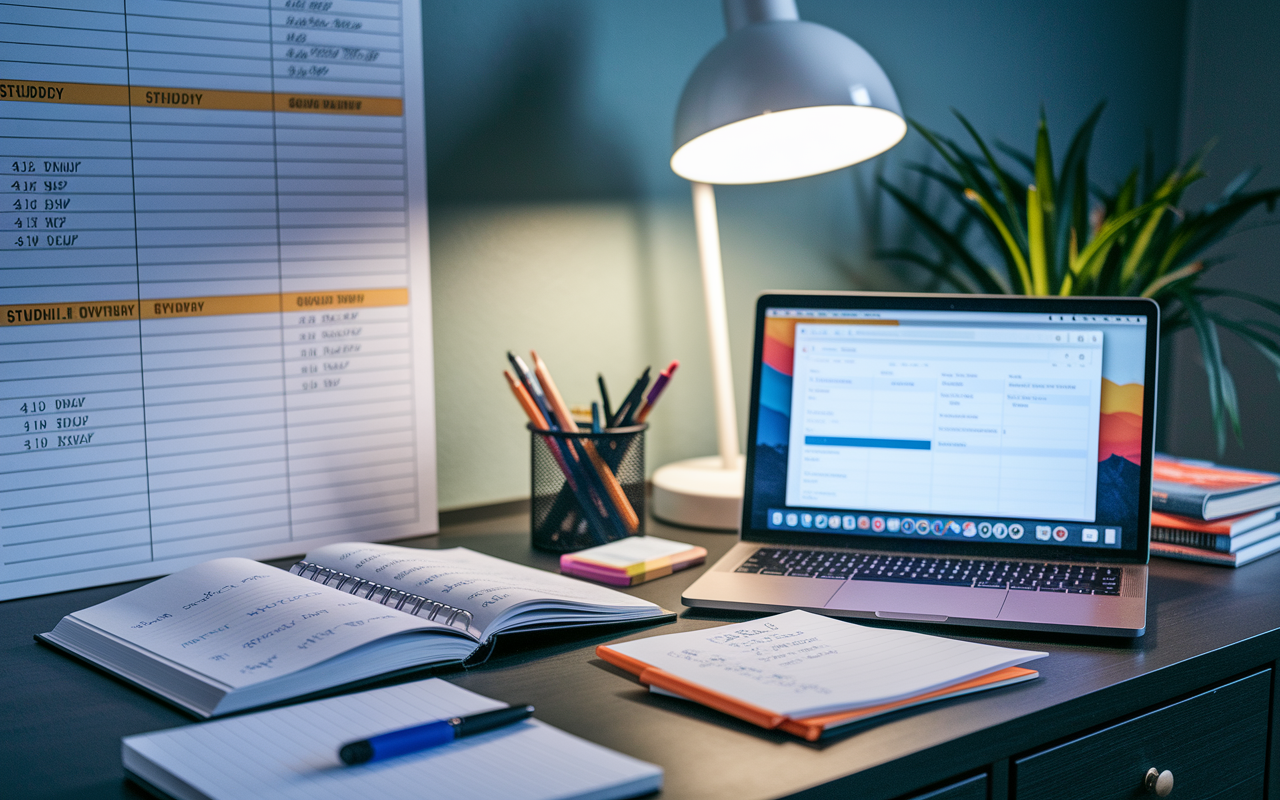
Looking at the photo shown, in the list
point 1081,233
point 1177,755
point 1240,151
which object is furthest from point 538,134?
point 1240,151

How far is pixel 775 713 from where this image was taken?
24.0 inches

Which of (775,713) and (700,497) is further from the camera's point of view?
(700,497)

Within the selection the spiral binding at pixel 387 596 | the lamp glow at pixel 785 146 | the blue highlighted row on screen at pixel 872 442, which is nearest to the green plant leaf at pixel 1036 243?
the lamp glow at pixel 785 146

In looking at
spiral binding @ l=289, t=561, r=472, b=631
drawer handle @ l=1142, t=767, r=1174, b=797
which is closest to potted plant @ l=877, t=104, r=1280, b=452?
drawer handle @ l=1142, t=767, r=1174, b=797

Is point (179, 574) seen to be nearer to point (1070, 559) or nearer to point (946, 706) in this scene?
point (946, 706)

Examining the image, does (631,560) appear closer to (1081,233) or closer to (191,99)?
(191,99)

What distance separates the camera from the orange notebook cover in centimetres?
61

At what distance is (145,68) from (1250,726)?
1.16 m

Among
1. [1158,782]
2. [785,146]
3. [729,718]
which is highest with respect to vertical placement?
[785,146]

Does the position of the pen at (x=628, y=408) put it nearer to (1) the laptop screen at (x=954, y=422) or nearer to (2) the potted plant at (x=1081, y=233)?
(1) the laptop screen at (x=954, y=422)

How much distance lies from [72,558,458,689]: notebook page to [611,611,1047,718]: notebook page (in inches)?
7.0

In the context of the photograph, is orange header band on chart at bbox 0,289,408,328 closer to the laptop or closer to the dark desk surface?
the dark desk surface

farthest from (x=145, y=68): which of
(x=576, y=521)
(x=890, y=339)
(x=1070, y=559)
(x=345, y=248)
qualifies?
(x=1070, y=559)

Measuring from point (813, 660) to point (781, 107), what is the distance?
0.57m
